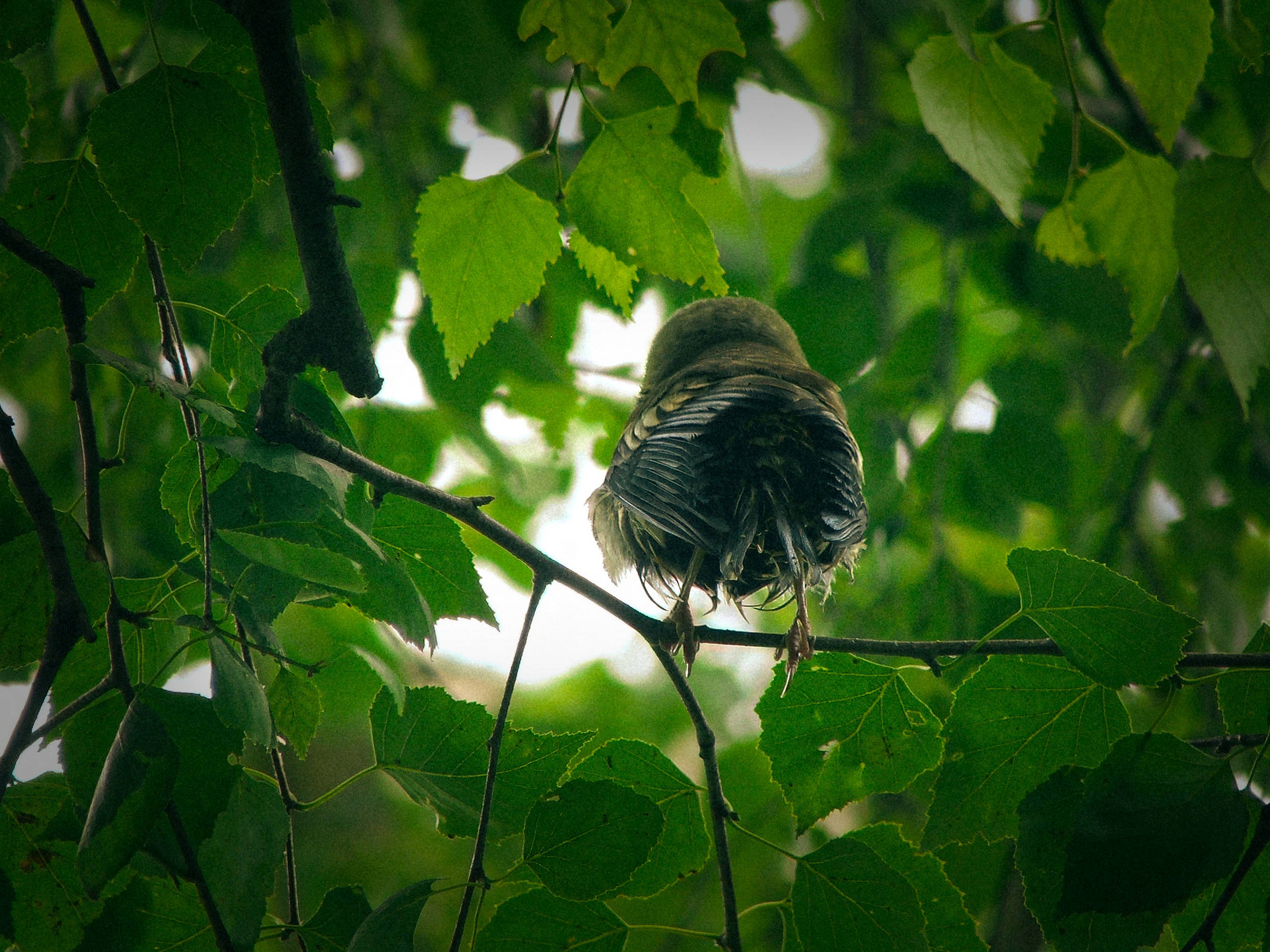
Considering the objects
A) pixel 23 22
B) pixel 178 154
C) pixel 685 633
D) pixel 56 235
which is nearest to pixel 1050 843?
pixel 685 633

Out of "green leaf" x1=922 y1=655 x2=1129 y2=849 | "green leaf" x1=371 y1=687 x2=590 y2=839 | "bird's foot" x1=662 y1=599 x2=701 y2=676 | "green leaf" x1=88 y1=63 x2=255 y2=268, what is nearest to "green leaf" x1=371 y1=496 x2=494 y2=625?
"green leaf" x1=371 y1=687 x2=590 y2=839

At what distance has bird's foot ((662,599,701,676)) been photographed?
3.94 feet

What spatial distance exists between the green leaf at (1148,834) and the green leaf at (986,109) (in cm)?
62

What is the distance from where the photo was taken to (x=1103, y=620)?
1.01 m

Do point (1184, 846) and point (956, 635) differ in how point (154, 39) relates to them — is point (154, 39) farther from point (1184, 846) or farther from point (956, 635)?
point (956, 635)

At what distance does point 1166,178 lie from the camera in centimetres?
130

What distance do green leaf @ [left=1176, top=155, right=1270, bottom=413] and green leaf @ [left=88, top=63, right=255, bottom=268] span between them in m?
1.04

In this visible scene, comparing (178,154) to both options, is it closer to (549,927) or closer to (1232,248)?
(549,927)

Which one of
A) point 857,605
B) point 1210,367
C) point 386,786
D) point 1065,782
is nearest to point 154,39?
point 1065,782

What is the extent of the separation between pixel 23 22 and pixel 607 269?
731 millimetres

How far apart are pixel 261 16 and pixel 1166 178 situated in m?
1.17

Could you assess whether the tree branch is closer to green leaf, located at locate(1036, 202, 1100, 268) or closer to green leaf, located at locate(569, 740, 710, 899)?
green leaf, located at locate(569, 740, 710, 899)

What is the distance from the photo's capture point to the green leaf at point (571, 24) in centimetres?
100

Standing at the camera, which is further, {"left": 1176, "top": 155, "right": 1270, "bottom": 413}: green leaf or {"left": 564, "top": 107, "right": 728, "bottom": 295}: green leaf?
{"left": 564, "top": 107, "right": 728, "bottom": 295}: green leaf
